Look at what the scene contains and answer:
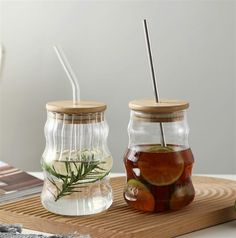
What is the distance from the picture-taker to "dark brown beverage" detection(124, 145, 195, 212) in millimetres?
1240

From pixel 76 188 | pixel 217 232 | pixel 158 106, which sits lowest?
pixel 217 232

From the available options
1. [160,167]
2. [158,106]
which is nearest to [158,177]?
[160,167]

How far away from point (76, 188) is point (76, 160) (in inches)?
1.8

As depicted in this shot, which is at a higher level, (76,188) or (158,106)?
(158,106)

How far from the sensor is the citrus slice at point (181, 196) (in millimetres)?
1263

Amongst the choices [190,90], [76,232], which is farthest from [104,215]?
[190,90]

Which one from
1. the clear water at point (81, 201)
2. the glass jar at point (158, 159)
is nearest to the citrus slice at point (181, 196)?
the glass jar at point (158, 159)

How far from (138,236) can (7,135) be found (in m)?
1.55

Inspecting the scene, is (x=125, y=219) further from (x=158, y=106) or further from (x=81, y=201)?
(x=158, y=106)

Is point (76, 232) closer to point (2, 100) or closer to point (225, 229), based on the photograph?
point (225, 229)

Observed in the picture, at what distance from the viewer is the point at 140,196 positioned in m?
1.26

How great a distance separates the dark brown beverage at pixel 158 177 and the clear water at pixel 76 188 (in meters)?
0.05

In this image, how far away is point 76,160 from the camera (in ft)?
4.02

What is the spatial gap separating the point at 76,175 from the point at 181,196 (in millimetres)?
188
